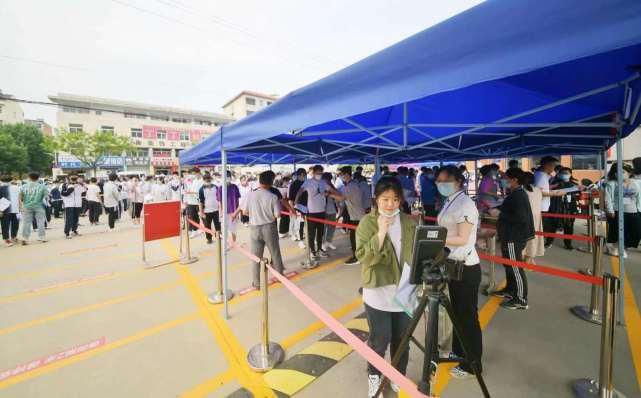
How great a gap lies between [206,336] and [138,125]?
160ft

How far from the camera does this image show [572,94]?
2.56 metres

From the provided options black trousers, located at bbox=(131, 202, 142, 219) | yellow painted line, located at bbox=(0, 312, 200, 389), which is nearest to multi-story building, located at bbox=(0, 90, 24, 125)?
black trousers, located at bbox=(131, 202, 142, 219)

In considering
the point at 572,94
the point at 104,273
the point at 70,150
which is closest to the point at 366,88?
the point at 572,94

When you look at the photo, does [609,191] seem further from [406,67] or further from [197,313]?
[197,313]

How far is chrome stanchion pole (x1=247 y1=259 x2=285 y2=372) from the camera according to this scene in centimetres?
271

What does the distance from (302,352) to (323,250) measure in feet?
12.7

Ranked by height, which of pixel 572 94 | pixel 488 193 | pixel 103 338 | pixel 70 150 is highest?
pixel 70 150

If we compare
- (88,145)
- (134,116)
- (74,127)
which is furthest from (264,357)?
(134,116)

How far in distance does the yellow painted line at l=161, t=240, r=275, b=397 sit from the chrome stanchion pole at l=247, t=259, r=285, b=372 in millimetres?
75

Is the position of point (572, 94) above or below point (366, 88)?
above

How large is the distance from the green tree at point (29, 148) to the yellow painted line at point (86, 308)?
4396 cm

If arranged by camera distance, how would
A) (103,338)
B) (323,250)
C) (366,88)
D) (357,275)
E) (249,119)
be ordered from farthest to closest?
(323,250) → (357,275) → (103,338) → (249,119) → (366,88)

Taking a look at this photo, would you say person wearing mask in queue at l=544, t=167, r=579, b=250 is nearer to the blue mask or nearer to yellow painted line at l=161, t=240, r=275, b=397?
the blue mask

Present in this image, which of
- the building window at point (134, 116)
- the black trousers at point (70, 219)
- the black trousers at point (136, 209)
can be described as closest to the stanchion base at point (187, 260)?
the black trousers at point (70, 219)
